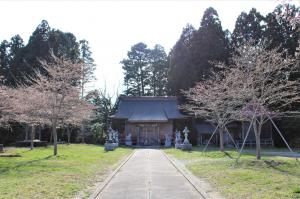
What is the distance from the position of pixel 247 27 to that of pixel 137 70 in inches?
961

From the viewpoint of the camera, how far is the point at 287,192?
9680 mm

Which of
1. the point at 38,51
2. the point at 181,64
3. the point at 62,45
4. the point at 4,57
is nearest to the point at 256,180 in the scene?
the point at 181,64

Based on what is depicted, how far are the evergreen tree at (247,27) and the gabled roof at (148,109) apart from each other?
1027 centimetres

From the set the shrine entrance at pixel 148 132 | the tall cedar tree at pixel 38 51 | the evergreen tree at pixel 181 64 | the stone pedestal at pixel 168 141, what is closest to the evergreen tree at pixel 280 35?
the evergreen tree at pixel 181 64

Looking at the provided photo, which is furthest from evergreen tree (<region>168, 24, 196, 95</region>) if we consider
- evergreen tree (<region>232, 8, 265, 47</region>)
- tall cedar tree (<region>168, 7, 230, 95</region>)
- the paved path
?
the paved path

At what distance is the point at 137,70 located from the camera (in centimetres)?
6569

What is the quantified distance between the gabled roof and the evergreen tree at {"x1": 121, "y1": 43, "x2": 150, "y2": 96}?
13645 mm

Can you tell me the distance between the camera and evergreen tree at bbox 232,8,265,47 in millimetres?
44344

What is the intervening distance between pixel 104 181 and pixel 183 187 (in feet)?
8.72

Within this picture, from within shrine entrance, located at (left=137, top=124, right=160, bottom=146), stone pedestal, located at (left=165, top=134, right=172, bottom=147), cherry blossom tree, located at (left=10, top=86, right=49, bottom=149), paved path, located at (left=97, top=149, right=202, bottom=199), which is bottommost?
paved path, located at (left=97, top=149, right=202, bottom=199)

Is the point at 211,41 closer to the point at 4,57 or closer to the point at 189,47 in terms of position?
the point at 189,47

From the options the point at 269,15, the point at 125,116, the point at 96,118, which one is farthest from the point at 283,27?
the point at 96,118

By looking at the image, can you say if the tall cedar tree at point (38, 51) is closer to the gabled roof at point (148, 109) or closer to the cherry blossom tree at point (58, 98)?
the gabled roof at point (148, 109)

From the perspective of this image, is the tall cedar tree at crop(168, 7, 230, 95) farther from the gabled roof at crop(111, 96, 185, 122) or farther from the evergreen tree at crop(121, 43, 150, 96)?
the evergreen tree at crop(121, 43, 150, 96)
